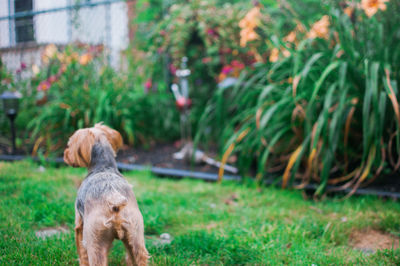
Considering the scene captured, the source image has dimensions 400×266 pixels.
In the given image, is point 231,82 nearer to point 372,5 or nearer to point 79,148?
point 372,5

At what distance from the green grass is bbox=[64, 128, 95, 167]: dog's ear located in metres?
0.57

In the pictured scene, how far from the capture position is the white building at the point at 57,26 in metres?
6.69

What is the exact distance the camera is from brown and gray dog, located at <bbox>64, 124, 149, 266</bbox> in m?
1.53

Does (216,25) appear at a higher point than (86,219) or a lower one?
higher

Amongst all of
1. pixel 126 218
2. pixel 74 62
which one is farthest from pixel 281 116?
pixel 74 62

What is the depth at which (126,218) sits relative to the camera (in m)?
1.55

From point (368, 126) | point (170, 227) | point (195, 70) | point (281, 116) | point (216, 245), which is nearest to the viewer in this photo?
point (216, 245)

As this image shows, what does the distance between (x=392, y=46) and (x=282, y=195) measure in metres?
1.92

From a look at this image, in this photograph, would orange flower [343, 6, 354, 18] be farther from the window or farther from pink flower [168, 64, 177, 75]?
the window

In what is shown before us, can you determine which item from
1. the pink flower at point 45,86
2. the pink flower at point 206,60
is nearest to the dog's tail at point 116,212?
the pink flower at point 206,60

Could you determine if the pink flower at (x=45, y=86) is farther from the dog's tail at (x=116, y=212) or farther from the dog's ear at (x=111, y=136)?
the dog's tail at (x=116, y=212)

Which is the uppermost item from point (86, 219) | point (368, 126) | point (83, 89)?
point (83, 89)

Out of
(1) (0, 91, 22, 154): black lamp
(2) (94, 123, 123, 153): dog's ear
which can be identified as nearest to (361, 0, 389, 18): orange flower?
(2) (94, 123, 123, 153): dog's ear

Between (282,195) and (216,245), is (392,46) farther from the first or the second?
(216,245)
